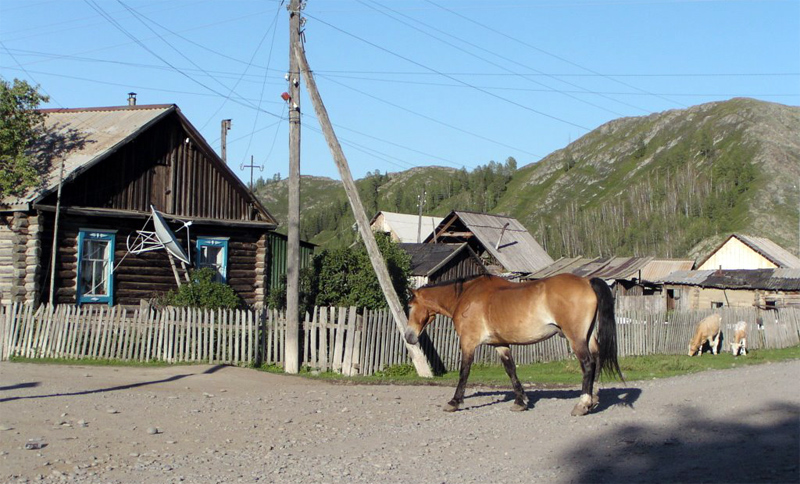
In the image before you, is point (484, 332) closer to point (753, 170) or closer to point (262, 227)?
point (262, 227)

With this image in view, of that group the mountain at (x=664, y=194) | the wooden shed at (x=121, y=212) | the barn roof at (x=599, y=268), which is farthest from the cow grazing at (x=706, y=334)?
the mountain at (x=664, y=194)

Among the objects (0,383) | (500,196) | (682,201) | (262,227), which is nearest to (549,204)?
(500,196)

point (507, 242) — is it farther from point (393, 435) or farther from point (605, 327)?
point (393, 435)

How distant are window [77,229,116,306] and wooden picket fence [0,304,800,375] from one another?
6.70ft

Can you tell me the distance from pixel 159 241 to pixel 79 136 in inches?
174

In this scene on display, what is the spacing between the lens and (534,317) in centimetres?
1102

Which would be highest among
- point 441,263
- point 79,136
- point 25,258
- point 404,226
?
point 404,226

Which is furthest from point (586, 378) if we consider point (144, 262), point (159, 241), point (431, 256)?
point (431, 256)

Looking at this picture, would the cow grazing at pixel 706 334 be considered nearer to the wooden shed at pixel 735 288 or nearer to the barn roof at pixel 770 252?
the wooden shed at pixel 735 288

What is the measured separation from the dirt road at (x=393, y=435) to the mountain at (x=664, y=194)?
3187 inches

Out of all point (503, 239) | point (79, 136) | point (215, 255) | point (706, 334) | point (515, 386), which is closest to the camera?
point (515, 386)

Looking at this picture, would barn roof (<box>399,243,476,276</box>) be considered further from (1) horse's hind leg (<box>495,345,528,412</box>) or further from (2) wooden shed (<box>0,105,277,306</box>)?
(1) horse's hind leg (<box>495,345,528,412</box>)

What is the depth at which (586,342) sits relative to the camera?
10.7m

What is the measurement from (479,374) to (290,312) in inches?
192
